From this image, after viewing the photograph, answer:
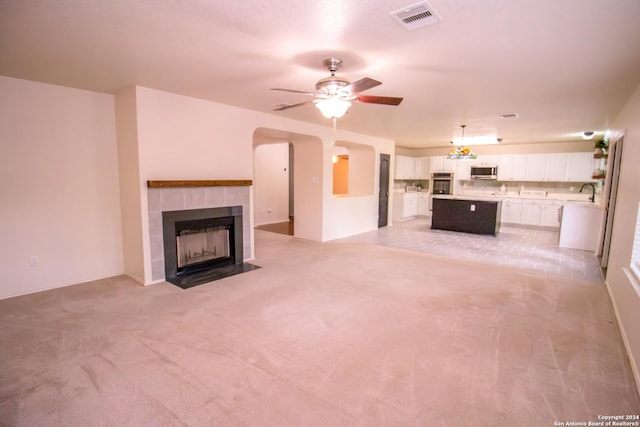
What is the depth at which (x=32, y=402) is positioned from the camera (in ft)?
6.30

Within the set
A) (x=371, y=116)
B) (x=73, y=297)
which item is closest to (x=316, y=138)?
(x=371, y=116)

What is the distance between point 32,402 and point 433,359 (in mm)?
2674

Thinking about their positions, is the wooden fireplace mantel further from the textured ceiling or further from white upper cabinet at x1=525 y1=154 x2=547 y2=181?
white upper cabinet at x1=525 y1=154 x2=547 y2=181

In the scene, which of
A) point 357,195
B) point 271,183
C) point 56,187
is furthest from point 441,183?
point 56,187

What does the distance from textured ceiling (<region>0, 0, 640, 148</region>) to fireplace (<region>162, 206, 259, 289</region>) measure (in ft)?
5.32

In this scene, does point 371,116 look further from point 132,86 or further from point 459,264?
point 132,86

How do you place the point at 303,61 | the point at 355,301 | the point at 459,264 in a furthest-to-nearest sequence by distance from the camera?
the point at 459,264, the point at 355,301, the point at 303,61

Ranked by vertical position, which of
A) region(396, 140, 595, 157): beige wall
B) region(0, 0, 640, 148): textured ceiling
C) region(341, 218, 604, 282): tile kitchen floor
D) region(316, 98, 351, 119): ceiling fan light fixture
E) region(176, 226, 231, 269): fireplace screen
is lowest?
region(341, 218, 604, 282): tile kitchen floor

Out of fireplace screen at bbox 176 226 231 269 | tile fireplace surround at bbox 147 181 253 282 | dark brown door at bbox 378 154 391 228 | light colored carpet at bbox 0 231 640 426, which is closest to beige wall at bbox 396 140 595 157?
dark brown door at bbox 378 154 391 228

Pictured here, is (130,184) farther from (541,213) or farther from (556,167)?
(556,167)

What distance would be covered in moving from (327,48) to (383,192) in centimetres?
621

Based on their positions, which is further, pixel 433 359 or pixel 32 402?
pixel 433 359

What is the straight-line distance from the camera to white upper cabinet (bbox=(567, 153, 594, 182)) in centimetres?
799

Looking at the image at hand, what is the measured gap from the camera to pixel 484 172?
9375mm
